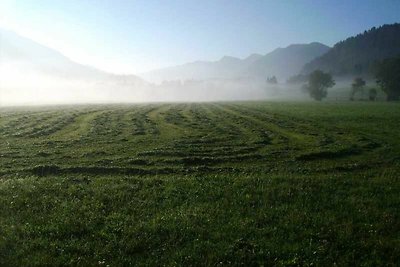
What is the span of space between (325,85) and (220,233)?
17985 centimetres

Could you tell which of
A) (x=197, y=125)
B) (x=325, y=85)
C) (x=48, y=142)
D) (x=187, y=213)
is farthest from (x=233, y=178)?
(x=325, y=85)

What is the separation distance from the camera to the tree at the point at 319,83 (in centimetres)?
18412

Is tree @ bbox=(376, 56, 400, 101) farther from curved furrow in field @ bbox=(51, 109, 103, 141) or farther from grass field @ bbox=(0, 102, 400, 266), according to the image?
curved furrow in field @ bbox=(51, 109, 103, 141)

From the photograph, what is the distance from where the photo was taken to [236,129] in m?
51.5

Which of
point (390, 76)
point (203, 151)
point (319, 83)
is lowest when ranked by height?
point (203, 151)

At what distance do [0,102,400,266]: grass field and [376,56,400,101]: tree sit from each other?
4871 inches

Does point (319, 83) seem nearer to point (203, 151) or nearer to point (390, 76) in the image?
point (390, 76)

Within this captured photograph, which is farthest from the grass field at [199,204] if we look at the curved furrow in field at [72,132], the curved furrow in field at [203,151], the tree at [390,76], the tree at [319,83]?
the tree at [319,83]

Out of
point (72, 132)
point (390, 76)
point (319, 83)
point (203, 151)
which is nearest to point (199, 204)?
point (203, 151)

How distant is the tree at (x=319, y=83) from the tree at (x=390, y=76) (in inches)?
1215

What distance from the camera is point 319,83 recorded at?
18562 centimetres

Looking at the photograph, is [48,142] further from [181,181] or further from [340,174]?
[340,174]

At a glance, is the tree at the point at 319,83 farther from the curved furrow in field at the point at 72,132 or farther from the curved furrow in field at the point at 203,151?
the curved furrow in field at the point at 203,151

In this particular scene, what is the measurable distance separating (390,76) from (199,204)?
488 ft
